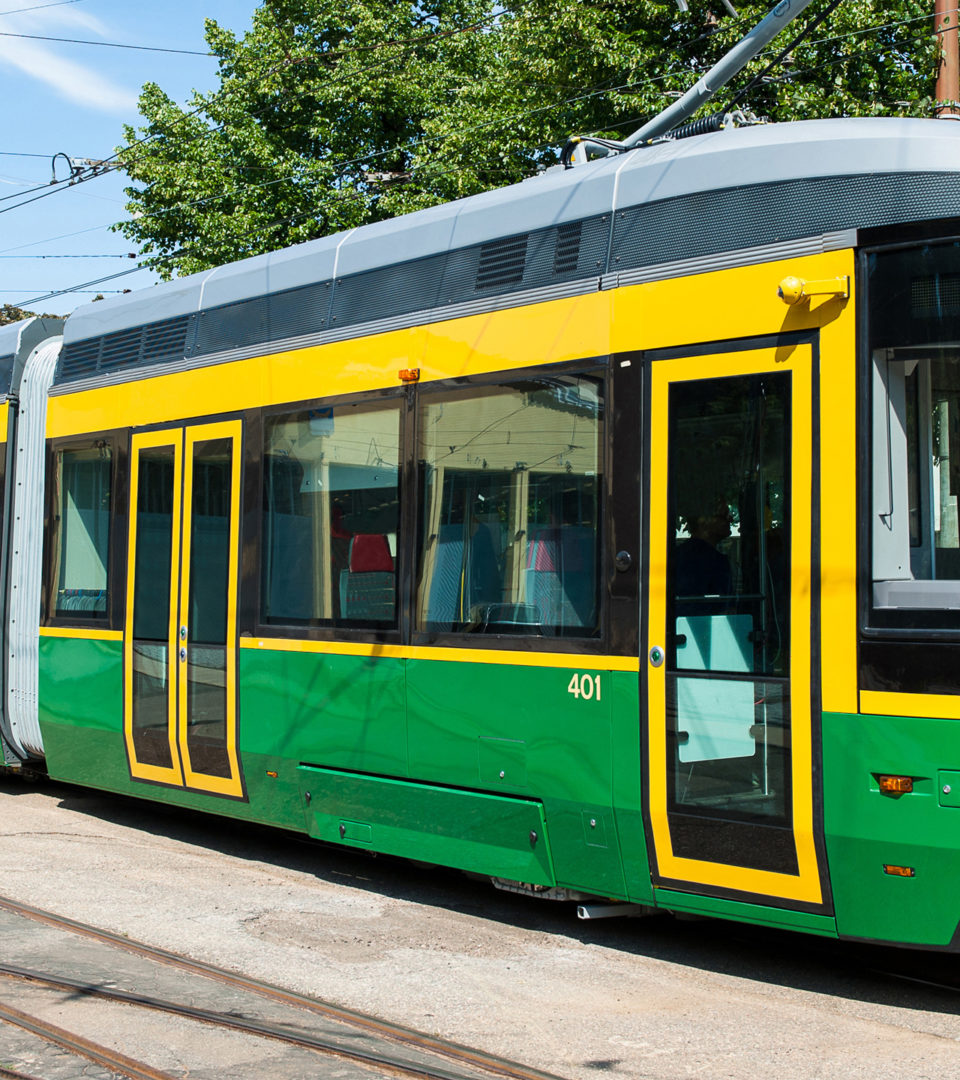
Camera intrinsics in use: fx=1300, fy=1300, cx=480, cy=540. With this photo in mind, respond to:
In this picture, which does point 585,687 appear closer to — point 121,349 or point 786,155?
point 786,155

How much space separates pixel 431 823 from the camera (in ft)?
21.7

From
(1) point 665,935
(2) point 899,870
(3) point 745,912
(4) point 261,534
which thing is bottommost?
(1) point 665,935

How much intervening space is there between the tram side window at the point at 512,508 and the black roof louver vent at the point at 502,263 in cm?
54

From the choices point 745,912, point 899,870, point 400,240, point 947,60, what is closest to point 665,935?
point 745,912

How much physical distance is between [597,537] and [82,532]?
486 centimetres

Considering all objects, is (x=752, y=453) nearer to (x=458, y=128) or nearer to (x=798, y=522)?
(x=798, y=522)

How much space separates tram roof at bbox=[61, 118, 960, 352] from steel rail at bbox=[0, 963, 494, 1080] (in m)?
3.63

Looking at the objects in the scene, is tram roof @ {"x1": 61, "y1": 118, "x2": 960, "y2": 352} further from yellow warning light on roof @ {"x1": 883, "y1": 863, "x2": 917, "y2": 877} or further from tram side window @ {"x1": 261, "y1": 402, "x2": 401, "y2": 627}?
yellow warning light on roof @ {"x1": 883, "y1": 863, "x2": 917, "y2": 877}

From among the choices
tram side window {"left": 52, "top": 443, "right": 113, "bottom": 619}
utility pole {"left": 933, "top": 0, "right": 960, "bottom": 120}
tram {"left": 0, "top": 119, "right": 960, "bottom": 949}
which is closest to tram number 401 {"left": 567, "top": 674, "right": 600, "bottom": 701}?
tram {"left": 0, "top": 119, "right": 960, "bottom": 949}

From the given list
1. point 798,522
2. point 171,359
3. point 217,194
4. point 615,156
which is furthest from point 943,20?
point 217,194

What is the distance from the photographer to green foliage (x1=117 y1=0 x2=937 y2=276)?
50.4 feet

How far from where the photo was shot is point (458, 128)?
20.2 meters

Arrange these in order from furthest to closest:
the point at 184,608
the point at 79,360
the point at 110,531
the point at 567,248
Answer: the point at 79,360, the point at 110,531, the point at 184,608, the point at 567,248

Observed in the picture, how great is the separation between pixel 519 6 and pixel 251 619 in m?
14.4
